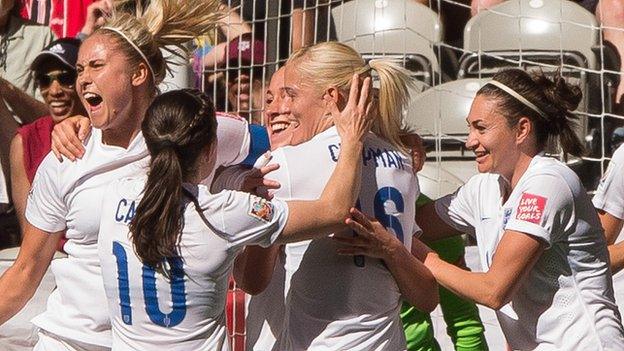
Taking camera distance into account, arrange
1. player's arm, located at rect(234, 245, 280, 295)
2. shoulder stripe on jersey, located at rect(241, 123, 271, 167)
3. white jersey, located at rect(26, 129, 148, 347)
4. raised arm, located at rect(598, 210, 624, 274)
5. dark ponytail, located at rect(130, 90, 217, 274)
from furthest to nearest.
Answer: raised arm, located at rect(598, 210, 624, 274) < shoulder stripe on jersey, located at rect(241, 123, 271, 167) < white jersey, located at rect(26, 129, 148, 347) < player's arm, located at rect(234, 245, 280, 295) < dark ponytail, located at rect(130, 90, 217, 274)

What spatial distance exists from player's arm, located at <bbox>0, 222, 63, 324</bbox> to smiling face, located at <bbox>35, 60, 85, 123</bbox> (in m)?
1.40

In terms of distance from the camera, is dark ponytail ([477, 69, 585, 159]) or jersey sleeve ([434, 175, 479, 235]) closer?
dark ponytail ([477, 69, 585, 159])

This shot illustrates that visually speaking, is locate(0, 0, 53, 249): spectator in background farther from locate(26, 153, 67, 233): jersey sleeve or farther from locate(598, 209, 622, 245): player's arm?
locate(598, 209, 622, 245): player's arm

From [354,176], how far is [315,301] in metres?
0.37

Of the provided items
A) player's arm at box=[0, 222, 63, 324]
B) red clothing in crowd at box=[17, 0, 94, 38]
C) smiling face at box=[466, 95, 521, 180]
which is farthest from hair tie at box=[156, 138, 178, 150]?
red clothing in crowd at box=[17, 0, 94, 38]

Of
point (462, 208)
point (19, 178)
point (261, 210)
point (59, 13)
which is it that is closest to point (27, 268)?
point (261, 210)

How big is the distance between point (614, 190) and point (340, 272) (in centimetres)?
108

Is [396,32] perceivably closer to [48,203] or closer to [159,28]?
[159,28]

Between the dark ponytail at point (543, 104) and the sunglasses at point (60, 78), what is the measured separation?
1.95m

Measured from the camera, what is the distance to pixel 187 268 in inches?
128

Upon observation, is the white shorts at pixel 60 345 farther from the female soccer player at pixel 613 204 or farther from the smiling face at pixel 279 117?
the female soccer player at pixel 613 204

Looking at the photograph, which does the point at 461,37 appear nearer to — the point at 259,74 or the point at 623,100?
the point at 623,100

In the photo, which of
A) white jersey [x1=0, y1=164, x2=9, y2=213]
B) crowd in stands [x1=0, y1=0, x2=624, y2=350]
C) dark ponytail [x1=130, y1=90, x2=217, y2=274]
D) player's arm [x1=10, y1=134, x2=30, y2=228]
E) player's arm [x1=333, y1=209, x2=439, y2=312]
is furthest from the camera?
white jersey [x1=0, y1=164, x2=9, y2=213]

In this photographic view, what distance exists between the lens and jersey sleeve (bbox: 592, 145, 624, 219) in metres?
4.06
